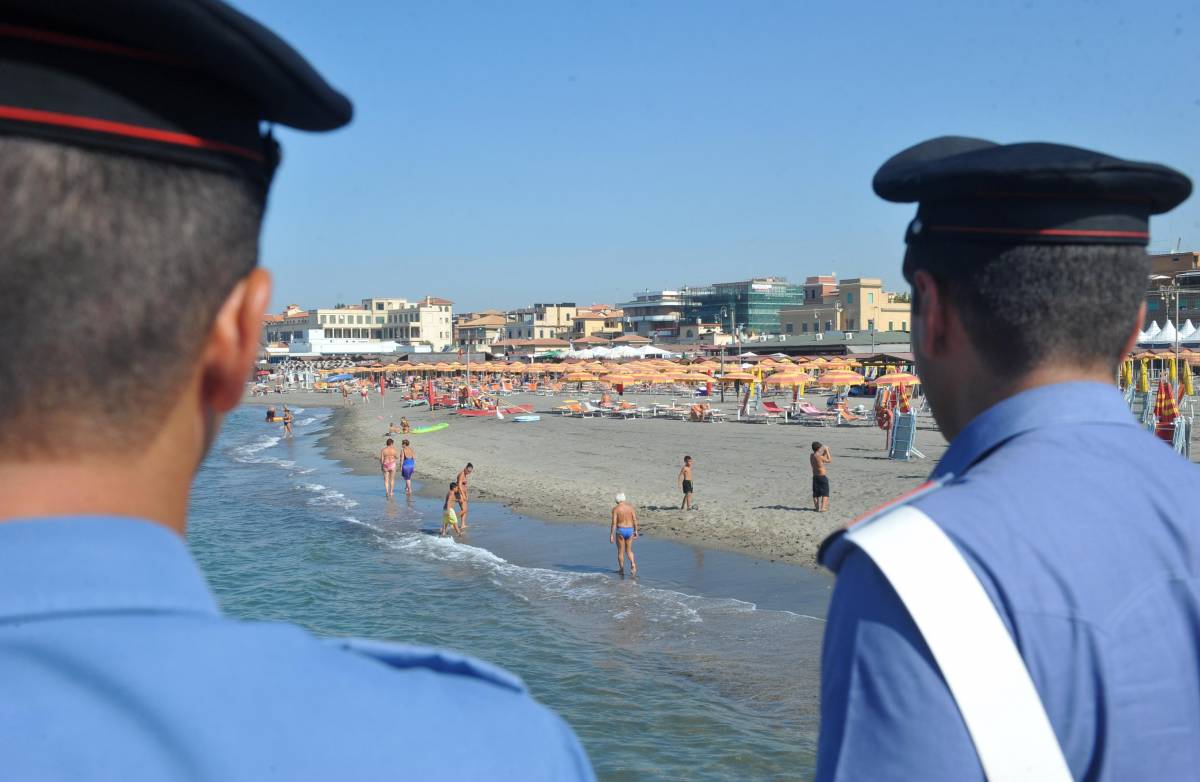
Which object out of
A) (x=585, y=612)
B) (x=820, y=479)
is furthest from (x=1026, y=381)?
(x=820, y=479)

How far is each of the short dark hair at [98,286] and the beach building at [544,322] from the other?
138207 mm

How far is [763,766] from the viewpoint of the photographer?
9.70 meters

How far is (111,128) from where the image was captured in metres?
0.86

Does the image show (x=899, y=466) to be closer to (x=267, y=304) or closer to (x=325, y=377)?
(x=267, y=304)

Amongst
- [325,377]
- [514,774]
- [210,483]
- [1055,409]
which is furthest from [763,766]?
[325,377]

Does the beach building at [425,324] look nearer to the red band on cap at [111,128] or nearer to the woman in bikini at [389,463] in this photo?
the woman in bikini at [389,463]

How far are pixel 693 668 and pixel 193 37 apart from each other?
12.6 meters

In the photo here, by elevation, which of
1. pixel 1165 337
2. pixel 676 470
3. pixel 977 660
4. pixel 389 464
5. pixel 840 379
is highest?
pixel 1165 337

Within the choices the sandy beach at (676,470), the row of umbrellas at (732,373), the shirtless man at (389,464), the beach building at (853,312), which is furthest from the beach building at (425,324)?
the shirtless man at (389,464)

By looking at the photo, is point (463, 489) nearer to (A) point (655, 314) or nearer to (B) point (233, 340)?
(B) point (233, 340)

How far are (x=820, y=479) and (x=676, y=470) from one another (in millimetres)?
9174

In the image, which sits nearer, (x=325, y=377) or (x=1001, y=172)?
(x=1001, y=172)

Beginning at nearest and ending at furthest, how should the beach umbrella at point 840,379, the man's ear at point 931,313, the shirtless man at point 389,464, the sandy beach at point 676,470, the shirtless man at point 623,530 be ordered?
the man's ear at point 931,313, the shirtless man at point 623,530, the sandy beach at point 676,470, the shirtless man at point 389,464, the beach umbrella at point 840,379

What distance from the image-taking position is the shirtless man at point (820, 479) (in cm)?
2122
